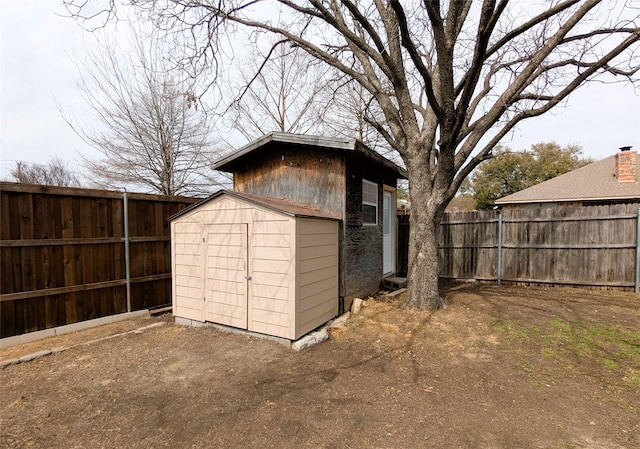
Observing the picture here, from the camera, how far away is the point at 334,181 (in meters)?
5.71

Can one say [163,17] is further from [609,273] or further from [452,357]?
[609,273]

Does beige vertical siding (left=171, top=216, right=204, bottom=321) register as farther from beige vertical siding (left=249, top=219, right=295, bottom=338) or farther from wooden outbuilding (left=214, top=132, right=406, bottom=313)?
wooden outbuilding (left=214, top=132, right=406, bottom=313)

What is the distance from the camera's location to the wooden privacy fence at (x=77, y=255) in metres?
4.34

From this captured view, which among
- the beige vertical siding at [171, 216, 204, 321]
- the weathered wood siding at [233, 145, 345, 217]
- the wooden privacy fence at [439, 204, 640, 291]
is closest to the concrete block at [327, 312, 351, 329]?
the weathered wood siding at [233, 145, 345, 217]

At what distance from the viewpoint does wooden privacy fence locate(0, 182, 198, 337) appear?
434cm

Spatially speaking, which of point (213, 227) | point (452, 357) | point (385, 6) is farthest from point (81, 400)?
point (385, 6)

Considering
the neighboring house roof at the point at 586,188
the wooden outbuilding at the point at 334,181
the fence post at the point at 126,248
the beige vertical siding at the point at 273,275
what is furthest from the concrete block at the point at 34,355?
the neighboring house roof at the point at 586,188

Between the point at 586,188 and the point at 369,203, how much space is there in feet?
39.1

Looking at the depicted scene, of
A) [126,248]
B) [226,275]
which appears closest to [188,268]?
[226,275]

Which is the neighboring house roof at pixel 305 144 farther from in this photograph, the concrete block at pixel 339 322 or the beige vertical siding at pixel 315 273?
the concrete block at pixel 339 322

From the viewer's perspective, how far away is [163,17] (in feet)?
18.0

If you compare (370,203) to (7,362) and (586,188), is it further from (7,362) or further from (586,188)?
Result: (586,188)

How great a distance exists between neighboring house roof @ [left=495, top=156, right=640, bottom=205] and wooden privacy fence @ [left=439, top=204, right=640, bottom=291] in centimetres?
606

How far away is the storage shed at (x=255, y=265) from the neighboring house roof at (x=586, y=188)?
12651 millimetres
